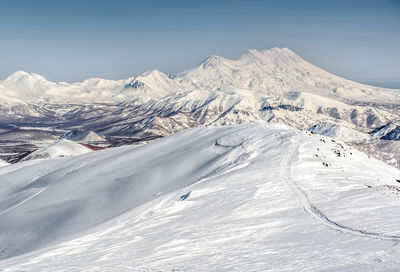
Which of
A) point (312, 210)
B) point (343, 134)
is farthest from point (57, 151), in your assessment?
point (312, 210)

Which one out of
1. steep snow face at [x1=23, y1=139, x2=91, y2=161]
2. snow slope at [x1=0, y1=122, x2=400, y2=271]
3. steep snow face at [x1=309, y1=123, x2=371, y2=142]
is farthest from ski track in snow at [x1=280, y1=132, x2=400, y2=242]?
steep snow face at [x1=309, y1=123, x2=371, y2=142]

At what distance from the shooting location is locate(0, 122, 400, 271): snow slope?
14.6 meters

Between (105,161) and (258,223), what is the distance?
3711cm

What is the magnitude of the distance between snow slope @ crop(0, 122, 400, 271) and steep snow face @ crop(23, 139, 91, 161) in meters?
98.5

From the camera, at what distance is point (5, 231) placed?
32.8 m

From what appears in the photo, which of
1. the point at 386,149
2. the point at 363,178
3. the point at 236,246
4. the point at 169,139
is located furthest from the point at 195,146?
the point at 386,149

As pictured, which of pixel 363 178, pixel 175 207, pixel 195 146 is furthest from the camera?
pixel 195 146

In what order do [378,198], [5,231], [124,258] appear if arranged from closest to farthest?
1. [124,258]
2. [378,198]
3. [5,231]

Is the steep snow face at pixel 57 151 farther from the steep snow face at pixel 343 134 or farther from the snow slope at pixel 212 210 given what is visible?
the steep snow face at pixel 343 134

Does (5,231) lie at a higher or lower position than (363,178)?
lower

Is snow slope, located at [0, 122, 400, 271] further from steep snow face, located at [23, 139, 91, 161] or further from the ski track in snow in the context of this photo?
steep snow face, located at [23, 139, 91, 161]

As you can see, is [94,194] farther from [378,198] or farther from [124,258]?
[378,198]

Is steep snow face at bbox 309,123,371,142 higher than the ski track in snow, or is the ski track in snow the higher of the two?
the ski track in snow

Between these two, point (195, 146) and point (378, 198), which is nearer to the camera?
point (378, 198)
